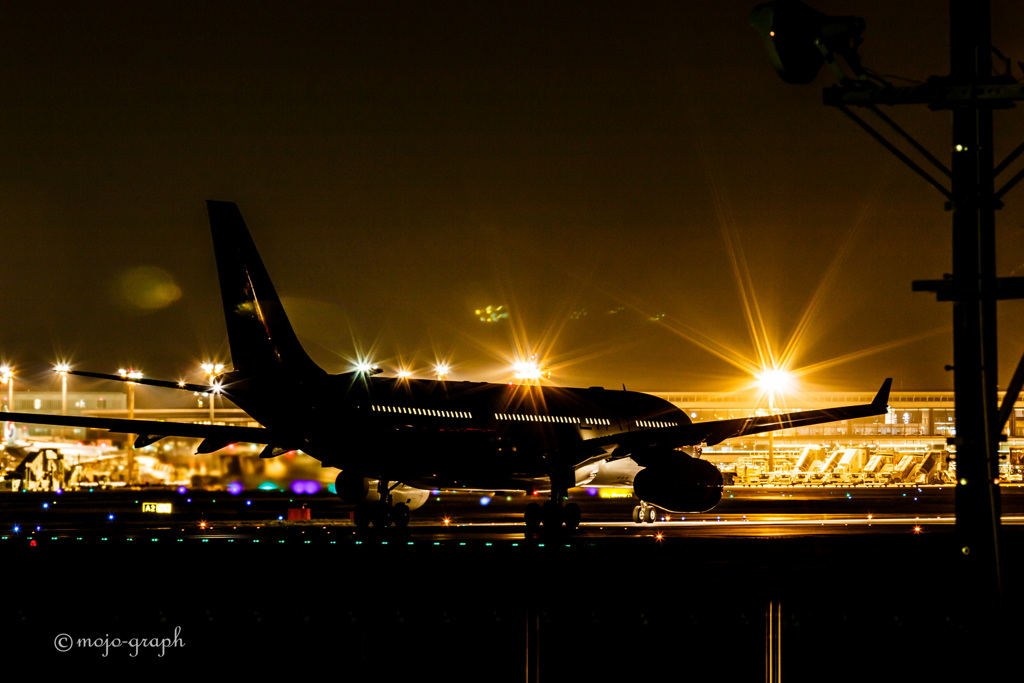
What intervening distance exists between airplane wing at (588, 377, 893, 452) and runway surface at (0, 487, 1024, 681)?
35.4ft

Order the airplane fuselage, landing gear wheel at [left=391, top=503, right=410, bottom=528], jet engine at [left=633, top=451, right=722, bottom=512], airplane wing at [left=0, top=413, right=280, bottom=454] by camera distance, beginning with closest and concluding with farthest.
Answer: airplane wing at [left=0, top=413, right=280, bottom=454] < the airplane fuselage < jet engine at [left=633, top=451, right=722, bottom=512] < landing gear wheel at [left=391, top=503, right=410, bottom=528]

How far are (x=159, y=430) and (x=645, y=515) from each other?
16.0 m

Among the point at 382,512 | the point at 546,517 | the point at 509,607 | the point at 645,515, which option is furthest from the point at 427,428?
the point at 509,607

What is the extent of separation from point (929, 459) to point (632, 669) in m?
74.3

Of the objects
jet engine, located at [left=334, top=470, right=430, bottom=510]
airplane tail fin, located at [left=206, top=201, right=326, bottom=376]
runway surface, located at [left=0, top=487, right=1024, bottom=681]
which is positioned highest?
airplane tail fin, located at [left=206, top=201, right=326, bottom=376]

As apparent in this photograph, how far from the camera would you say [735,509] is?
155 ft

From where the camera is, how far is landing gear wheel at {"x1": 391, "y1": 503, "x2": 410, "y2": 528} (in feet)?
110

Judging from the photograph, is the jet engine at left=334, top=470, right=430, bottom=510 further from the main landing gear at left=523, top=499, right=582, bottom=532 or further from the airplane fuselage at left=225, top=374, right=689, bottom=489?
the main landing gear at left=523, top=499, right=582, bottom=532

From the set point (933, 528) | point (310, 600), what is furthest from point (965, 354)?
point (933, 528)

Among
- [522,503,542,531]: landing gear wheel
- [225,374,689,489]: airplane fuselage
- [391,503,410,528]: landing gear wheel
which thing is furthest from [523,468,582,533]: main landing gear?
[391,503,410,528]: landing gear wheel

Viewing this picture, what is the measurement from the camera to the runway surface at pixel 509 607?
11.5 metres

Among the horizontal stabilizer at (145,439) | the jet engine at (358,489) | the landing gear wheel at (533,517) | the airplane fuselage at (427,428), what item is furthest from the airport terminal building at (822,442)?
the landing gear wheel at (533,517)

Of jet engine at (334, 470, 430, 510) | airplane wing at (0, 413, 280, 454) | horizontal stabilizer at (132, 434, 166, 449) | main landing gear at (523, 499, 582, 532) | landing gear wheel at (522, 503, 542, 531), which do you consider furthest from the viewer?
jet engine at (334, 470, 430, 510)

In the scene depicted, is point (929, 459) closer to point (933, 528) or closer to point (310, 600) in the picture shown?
point (933, 528)
